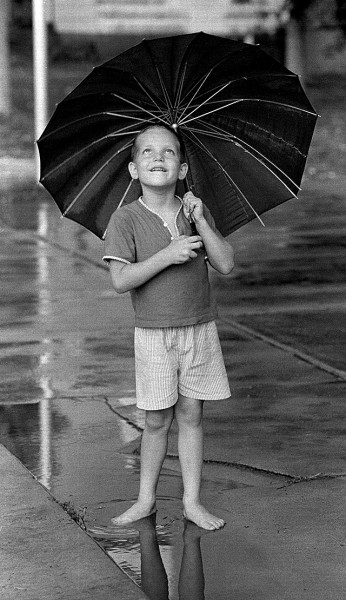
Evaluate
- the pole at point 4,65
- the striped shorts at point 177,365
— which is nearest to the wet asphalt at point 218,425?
the striped shorts at point 177,365

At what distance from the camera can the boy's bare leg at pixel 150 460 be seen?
5.40 meters

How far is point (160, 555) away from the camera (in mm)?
5016

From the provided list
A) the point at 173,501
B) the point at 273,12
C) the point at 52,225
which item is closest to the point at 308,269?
the point at 52,225

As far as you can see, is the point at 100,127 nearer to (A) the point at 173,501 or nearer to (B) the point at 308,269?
(A) the point at 173,501

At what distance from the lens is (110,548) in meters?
5.10

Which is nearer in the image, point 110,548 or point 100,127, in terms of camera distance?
point 110,548

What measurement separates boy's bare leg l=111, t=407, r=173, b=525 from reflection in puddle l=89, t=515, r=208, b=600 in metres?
0.05

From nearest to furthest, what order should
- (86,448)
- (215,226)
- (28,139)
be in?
(215,226), (86,448), (28,139)

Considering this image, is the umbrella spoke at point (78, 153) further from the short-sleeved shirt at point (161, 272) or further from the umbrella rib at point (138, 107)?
the short-sleeved shirt at point (161, 272)

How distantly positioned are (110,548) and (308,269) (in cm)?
767

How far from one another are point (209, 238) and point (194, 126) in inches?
23.3

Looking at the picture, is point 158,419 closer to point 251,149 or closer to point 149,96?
point 251,149

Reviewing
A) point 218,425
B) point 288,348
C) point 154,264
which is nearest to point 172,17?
point 288,348

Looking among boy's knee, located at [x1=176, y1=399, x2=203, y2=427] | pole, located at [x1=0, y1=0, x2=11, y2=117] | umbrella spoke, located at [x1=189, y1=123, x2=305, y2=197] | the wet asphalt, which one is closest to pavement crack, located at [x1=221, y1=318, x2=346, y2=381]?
the wet asphalt
